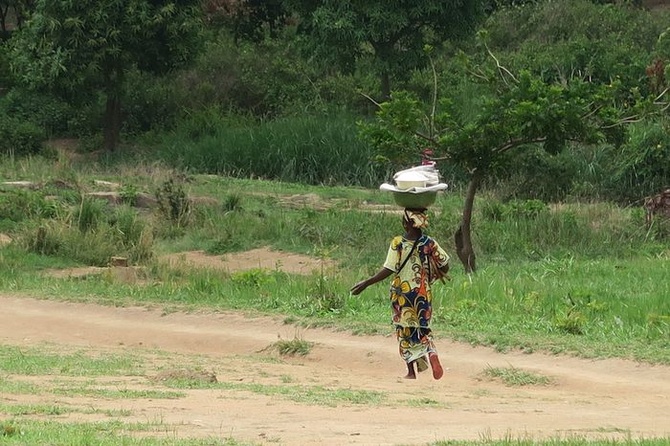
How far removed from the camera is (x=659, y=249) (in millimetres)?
18734

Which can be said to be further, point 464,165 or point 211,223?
point 211,223

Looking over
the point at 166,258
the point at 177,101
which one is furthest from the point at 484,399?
the point at 177,101

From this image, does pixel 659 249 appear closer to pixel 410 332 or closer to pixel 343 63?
pixel 410 332

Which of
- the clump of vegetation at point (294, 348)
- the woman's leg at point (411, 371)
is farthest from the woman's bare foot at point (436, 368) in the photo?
the clump of vegetation at point (294, 348)

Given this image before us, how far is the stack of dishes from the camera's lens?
30.7 feet

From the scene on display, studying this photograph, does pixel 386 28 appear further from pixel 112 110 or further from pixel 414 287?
pixel 414 287

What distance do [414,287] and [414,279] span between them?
0.07 meters

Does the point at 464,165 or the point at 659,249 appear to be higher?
the point at 464,165

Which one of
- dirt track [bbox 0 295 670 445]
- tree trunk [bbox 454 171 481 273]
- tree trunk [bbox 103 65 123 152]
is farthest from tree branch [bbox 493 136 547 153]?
tree trunk [bbox 103 65 123 152]

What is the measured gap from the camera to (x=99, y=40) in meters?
27.9

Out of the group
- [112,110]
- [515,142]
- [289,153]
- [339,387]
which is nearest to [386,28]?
[289,153]

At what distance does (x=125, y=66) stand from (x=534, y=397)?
21825mm

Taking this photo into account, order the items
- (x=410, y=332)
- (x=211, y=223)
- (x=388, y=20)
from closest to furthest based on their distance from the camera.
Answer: (x=410, y=332) < (x=211, y=223) < (x=388, y=20)

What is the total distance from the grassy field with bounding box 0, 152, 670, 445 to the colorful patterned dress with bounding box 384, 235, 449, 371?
3.93 ft
